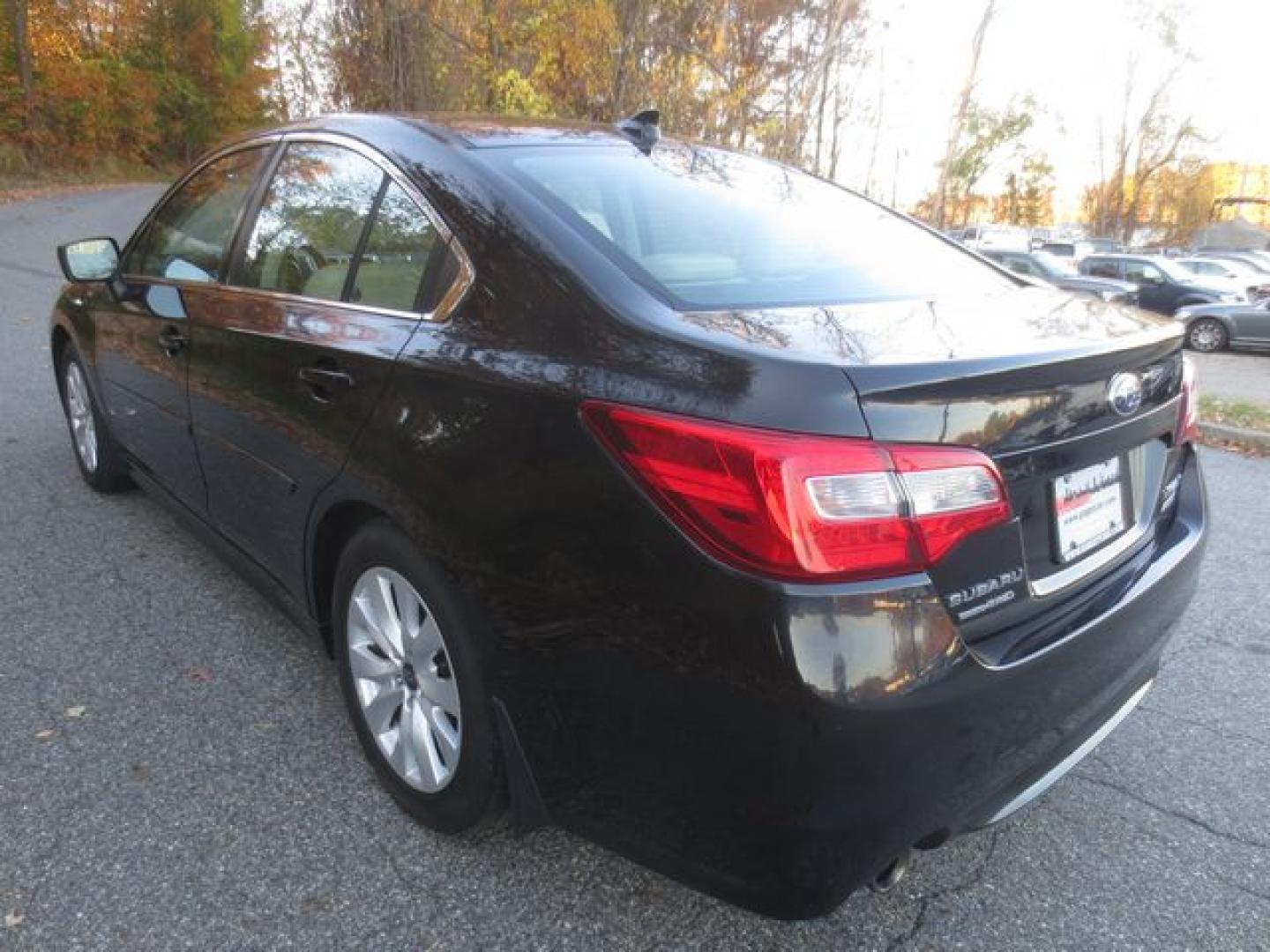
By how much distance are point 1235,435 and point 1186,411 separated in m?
5.34

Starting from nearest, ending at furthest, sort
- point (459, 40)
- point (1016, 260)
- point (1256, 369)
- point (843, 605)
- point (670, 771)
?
point (843, 605), point (670, 771), point (459, 40), point (1256, 369), point (1016, 260)

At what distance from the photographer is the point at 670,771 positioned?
5.13 feet

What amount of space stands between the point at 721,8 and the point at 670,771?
12625 millimetres

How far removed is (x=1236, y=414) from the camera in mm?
7164

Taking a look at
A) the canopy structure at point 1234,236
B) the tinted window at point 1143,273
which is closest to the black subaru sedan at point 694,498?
the tinted window at point 1143,273

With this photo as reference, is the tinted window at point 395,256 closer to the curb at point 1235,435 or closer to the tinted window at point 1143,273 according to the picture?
the curb at point 1235,435

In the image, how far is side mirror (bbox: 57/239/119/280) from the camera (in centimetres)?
372

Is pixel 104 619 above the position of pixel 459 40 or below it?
below

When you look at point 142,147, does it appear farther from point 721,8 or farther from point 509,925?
point 509,925

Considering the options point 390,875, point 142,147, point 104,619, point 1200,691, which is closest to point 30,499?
point 104,619

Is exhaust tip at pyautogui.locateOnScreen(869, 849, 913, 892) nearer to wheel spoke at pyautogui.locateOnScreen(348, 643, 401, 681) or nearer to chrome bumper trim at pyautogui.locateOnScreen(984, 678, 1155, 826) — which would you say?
chrome bumper trim at pyautogui.locateOnScreen(984, 678, 1155, 826)

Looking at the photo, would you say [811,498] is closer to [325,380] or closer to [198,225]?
[325,380]

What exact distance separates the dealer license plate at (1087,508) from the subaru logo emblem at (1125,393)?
0.10 m

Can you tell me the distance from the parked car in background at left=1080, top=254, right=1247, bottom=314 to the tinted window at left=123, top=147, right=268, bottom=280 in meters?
17.6
